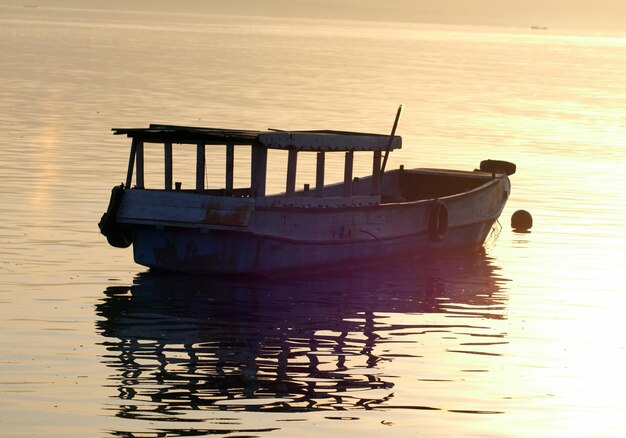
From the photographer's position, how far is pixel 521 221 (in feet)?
128

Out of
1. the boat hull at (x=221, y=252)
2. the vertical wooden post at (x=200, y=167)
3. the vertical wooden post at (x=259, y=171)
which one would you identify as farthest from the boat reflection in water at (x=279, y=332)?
the vertical wooden post at (x=200, y=167)

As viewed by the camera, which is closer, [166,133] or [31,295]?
[31,295]

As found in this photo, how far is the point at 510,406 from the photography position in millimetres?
20641

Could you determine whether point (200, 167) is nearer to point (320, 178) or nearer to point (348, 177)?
point (320, 178)

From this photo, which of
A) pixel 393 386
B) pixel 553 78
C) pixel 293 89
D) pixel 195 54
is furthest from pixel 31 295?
pixel 195 54

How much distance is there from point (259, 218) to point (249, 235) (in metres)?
0.39

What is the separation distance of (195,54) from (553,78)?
36934mm

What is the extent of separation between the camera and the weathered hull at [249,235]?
1153 inches

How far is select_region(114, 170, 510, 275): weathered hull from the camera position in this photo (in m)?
29.3

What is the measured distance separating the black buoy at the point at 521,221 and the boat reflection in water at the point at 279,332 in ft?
18.8

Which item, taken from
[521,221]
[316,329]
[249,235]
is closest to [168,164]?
[249,235]

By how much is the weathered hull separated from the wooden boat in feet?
0.06

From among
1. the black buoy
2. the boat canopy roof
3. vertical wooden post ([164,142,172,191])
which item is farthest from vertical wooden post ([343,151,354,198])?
the black buoy

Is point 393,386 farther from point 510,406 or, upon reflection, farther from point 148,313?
point 148,313
